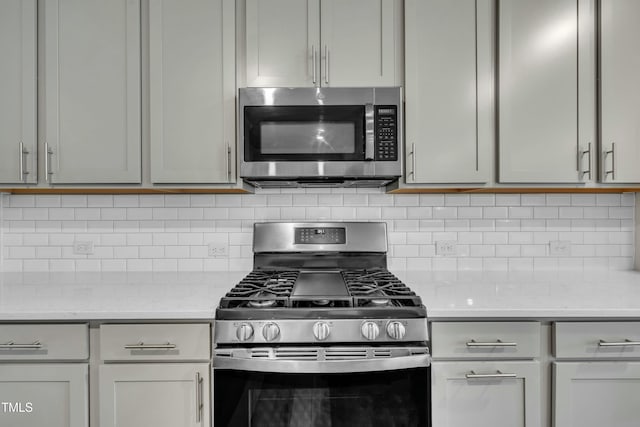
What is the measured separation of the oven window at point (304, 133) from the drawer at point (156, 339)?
0.76 meters

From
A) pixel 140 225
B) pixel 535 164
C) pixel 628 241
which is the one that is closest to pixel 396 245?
pixel 535 164

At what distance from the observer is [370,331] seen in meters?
1.31

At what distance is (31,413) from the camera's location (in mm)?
1386

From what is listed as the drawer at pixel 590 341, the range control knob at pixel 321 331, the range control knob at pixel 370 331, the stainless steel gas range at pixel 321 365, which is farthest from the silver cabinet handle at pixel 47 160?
the drawer at pixel 590 341

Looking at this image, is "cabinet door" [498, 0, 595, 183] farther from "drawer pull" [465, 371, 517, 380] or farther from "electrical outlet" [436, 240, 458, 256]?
"drawer pull" [465, 371, 517, 380]

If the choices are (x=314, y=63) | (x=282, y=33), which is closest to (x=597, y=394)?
(x=314, y=63)

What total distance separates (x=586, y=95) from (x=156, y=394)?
216 centimetres

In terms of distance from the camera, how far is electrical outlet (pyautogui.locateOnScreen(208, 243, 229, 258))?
2.10 meters

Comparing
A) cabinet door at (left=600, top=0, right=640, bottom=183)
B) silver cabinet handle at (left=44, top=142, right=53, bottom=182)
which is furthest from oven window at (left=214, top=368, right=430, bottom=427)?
cabinet door at (left=600, top=0, right=640, bottom=183)

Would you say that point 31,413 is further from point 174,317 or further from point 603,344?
point 603,344

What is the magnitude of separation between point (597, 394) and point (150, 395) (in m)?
1.58

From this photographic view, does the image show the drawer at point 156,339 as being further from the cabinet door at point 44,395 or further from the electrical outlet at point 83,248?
the electrical outlet at point 83,248

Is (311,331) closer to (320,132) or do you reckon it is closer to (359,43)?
(320,132)

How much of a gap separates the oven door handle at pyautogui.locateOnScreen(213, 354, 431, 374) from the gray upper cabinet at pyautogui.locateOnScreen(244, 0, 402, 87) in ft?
3.83
